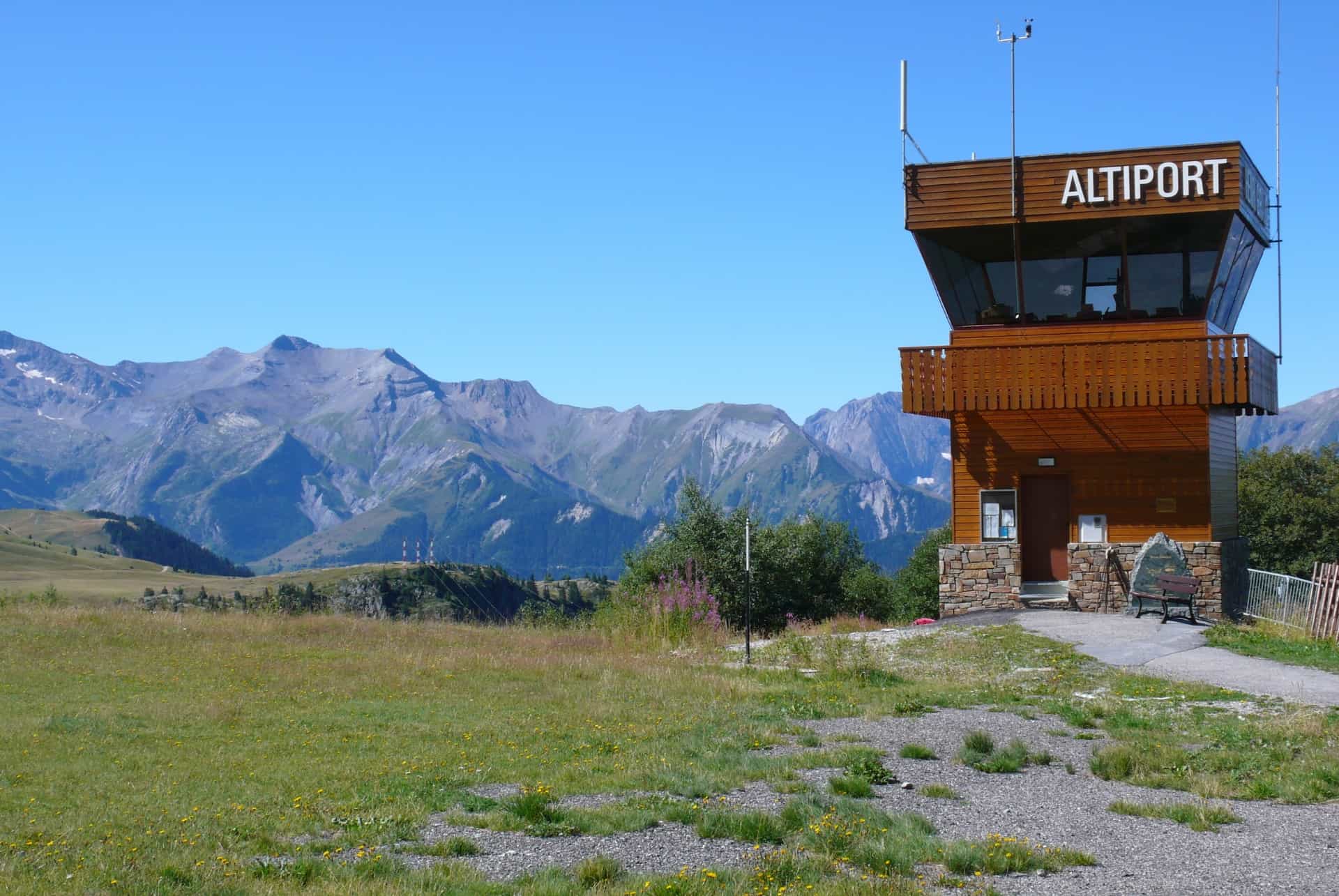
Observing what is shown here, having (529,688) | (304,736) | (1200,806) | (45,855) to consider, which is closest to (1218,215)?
(529,688)

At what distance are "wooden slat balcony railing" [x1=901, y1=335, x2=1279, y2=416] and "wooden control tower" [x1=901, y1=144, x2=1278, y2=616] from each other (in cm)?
4

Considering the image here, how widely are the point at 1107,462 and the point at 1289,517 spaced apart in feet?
129

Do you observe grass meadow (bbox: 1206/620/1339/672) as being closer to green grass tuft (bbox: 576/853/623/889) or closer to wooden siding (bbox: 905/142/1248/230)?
wooden siding (bbox: 905/142/1248/230)

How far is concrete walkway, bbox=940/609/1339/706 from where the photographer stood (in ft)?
56.6

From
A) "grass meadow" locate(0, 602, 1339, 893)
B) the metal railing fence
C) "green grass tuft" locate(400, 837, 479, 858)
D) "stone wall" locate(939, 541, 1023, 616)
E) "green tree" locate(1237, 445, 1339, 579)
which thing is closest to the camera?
"grass meadow" locate(0, 602, 1339, 893)

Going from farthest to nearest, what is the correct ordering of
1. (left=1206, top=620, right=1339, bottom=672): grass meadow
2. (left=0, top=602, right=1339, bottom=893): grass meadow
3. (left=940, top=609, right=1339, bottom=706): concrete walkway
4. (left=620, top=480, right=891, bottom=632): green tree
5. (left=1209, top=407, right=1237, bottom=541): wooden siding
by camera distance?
1. (left=620, top=480, right=891, bottom=632): green tree
2. (left=1209, top=407, right=1237, bottom=541): wooden siding
3. (left=1206, top=620, right=1339, bottom=672): grass meadow
4. (left=940, top=609, right=1339, bottom=706): concrete walkway
5. (left=0, top=602, right=1339, bottom=893): grass meadow

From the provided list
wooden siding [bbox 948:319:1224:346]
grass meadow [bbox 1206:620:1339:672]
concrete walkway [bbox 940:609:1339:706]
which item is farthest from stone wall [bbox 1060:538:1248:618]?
wooden siding [bbox 948:319:1224:346]

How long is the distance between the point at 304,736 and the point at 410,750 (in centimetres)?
159

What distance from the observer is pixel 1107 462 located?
97.3 ft

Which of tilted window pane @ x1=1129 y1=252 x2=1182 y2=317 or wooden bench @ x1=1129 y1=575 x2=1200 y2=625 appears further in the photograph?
tilted window pane @ x1=1129 y1=252 x2=1182 y2=317

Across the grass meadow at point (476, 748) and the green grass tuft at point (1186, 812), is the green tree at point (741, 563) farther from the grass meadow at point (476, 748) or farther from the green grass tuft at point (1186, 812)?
the green grass tuft at point (1186, 812)

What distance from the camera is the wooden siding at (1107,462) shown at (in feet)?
95.1

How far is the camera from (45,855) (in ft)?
27.8

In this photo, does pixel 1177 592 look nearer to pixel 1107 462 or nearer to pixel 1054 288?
pixel 1107 462
